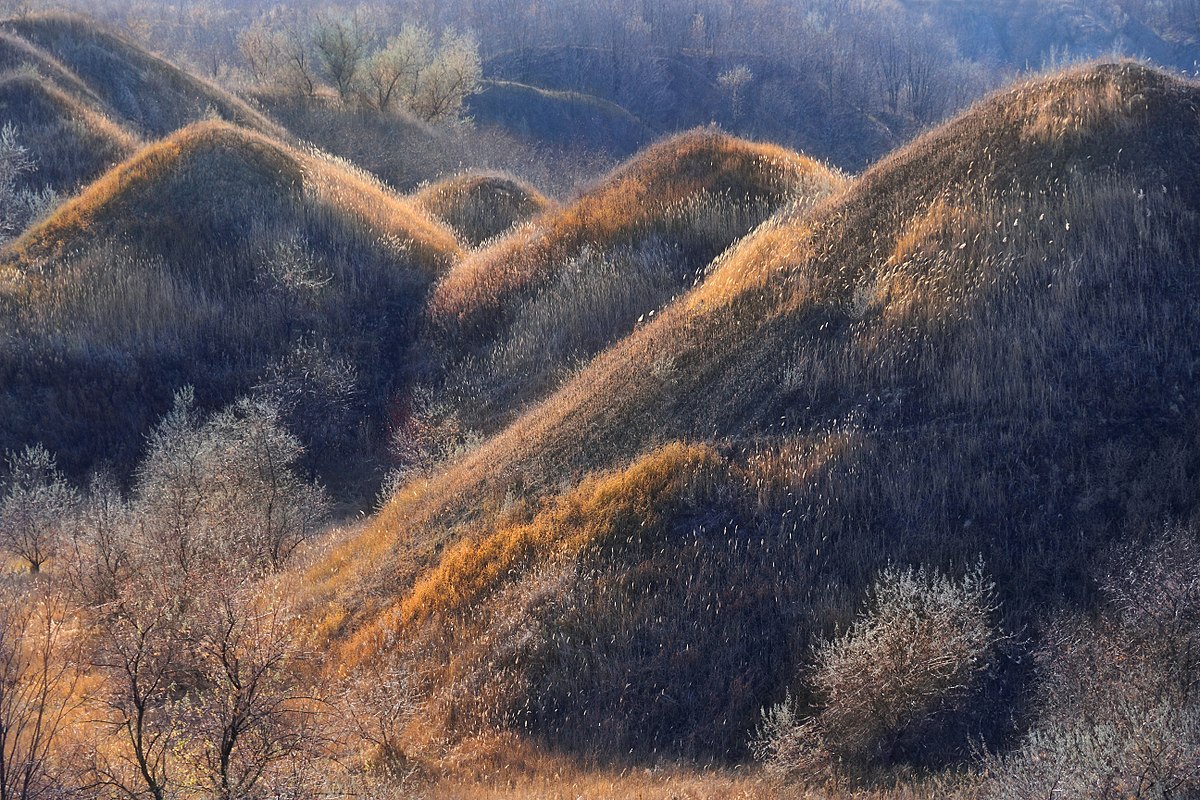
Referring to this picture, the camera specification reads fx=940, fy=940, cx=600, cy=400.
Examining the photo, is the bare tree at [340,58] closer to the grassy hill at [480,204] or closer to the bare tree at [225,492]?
the grassy hill at [480,204]

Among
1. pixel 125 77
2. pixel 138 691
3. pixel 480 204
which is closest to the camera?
pixel 138 691

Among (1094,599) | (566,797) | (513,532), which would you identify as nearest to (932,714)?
(1094,599)

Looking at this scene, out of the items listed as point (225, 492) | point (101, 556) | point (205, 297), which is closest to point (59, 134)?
point (205, 297)

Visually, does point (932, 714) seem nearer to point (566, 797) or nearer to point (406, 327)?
point (566, 797)

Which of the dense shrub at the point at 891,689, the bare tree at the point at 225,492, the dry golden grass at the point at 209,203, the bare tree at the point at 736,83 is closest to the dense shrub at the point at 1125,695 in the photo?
the dense shrub at the point at 891,689

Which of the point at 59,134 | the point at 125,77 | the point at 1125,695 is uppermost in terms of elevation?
the point at 125,77

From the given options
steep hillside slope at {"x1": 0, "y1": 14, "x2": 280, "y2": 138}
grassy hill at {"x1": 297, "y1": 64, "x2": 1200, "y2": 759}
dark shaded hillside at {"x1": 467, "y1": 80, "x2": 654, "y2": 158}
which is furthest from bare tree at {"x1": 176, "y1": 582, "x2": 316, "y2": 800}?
dark shaded hillside at {"x1": 467, "y1": 80, "x2": 654, "y2": 158}

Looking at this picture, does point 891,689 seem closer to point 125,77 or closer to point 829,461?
point 829,461

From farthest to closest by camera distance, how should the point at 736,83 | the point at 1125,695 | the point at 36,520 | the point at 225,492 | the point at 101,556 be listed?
the point at 736,83
the point at 225,492
the point at 36,520
the point at 101,556
the point at 1125,695
